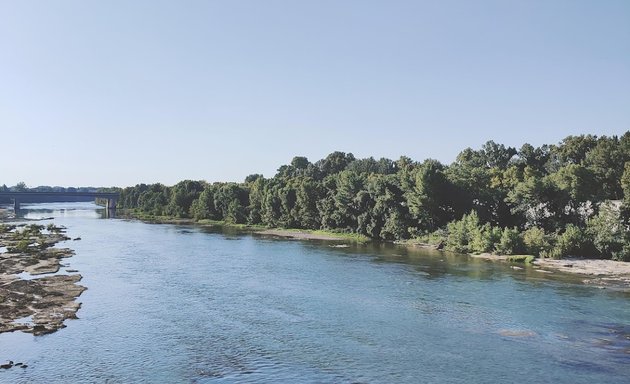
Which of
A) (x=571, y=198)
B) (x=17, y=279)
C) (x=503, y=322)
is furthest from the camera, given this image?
(x=571, y=198)

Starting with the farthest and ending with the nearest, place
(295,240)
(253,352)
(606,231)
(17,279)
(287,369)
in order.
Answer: (295,240), (606,231), (17,279), (253,352), (287,369)

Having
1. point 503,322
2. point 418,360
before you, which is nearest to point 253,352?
point 418,360

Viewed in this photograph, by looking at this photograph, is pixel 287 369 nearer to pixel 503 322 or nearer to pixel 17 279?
pixel 503 322

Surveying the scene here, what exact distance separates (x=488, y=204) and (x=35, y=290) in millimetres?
66939

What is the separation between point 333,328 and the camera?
38.4 meters

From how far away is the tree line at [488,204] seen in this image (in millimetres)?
71062

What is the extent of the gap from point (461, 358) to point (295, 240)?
6998cm

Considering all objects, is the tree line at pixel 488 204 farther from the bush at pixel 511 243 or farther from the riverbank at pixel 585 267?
the riverbank at pixel 585 267

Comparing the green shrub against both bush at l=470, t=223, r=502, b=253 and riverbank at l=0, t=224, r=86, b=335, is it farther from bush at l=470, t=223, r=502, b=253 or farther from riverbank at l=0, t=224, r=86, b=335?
riverbank at l=0, t=224, r=86, b=335

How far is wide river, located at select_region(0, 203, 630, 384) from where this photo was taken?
30.1 meters

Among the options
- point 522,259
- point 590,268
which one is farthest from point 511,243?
point 590,268

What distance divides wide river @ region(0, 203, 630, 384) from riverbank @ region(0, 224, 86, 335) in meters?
1.29

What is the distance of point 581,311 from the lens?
138ft

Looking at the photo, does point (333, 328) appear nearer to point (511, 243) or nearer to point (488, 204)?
point (511, 243)
